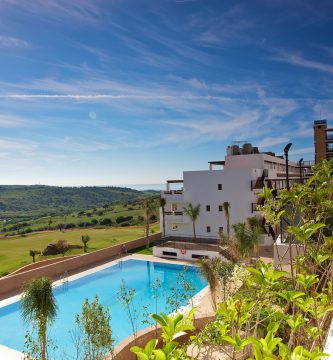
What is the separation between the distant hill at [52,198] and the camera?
136125 mm

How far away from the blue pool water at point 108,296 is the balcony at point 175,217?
8140 mm

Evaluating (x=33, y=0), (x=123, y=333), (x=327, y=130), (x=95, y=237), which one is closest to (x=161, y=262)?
(x=123, y=333)

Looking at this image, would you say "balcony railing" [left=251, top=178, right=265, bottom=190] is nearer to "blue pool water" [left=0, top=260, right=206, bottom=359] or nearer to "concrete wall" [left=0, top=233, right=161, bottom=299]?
"blue pool water" [left=0, top=260, right=206, bottom=359]

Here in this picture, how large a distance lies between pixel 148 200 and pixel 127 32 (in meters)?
20.4

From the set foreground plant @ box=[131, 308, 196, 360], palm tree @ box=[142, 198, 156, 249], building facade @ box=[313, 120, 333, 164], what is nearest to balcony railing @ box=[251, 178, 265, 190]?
palm tree @ box=[142, 198, 156, 249]

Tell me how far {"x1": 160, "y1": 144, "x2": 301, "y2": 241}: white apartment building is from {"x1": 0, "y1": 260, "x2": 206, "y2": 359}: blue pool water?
8801 millimetres

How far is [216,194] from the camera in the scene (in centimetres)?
3309

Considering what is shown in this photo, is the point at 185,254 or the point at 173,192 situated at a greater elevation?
the point at 173,192

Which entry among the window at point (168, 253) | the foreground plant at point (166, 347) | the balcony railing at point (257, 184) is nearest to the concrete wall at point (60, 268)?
the window at point (168, 253)

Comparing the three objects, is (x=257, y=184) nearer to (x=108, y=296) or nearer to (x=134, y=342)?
(x=108, y=296)

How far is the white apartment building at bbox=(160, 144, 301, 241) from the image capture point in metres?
31.7

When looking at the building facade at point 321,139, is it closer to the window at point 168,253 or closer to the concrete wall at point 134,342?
the window at point 168,253

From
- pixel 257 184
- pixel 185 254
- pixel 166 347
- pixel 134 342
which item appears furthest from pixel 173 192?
pixel 166 347

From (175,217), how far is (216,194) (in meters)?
5.53
